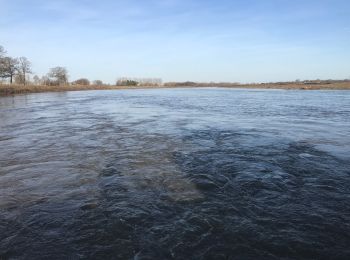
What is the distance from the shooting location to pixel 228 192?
6.90 meters

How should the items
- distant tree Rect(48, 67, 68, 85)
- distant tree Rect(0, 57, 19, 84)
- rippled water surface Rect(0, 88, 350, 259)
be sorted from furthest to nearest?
distant tree Rect(48, 67, 68, 85), distant tree Rect(0, 57, 19, 84), rippled water surface Rect(0, 88, 350, 259)

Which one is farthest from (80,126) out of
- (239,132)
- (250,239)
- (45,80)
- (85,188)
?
(45,80)

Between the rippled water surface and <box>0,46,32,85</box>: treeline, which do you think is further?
<box>0,46,32,85</box>: treeline

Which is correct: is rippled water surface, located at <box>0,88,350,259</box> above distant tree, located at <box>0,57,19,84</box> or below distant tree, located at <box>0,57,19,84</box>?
below

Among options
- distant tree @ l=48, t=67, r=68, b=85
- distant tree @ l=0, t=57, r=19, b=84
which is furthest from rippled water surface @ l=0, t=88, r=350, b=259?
distant tree @ l=48, t=67, r=68, b=85

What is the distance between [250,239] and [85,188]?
12.7ft

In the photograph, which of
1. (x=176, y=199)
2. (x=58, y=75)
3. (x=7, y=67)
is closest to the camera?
(x=176, y=199)

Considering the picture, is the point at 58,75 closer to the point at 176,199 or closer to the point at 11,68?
the point at 11,68

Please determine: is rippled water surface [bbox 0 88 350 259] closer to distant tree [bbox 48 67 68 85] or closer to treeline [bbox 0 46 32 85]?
treeline [bbox 0 46 32 85]

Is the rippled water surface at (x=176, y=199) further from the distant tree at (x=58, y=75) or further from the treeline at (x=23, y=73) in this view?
the distant tree at (x=58, y=75)

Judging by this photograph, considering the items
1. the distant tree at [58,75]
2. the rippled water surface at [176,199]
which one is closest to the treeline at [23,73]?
the distant tree at [58,75]

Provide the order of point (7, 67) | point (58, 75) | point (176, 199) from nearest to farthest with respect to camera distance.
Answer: point (176, 199), point (7, 67), point (58, 75)

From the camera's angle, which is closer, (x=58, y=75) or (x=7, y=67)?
(x=7, y=67)

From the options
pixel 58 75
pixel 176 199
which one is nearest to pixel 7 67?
pixel 58 75
